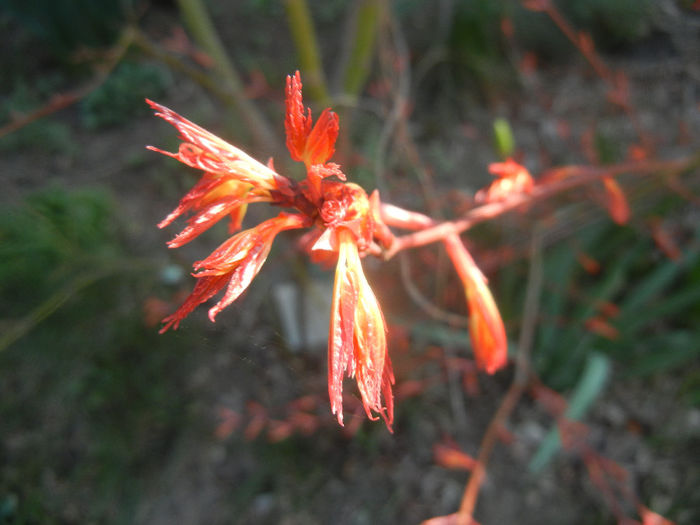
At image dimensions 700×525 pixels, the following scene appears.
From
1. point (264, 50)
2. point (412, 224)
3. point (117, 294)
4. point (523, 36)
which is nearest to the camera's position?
point (412, 224)

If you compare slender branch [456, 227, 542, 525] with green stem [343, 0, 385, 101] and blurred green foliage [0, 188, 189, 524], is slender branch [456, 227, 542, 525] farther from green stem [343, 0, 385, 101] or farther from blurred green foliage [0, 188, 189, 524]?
blurred green foliage [0, 188, 189, 524]

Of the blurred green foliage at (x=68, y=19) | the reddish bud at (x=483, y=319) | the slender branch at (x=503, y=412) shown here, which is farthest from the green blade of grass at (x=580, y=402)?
the blurred green foliage at (x=68, y=19)

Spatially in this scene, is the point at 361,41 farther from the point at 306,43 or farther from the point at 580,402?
the point at 580,402

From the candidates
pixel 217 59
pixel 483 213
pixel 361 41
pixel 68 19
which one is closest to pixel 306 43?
pixel 361 41

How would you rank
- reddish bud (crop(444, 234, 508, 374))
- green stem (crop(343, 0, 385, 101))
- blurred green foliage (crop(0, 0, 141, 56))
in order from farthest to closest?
1. blurred green foliage (crop(0, 0, 141, 56))
2. green stem (crop(343, 0, 385, 101))
3. reddish bud (crop(444, 234, 508, 374))

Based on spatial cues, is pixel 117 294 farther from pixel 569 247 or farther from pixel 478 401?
pixel 569 247

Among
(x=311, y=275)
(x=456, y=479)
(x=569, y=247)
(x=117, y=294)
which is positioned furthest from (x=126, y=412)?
(x=569, y=247)

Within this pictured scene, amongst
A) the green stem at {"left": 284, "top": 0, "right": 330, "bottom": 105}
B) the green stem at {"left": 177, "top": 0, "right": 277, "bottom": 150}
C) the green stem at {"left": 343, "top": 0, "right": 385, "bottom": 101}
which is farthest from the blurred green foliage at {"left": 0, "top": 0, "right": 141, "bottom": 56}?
the green stem at {"left": 343, "top": 0, "right": 385, "bottom": 101}

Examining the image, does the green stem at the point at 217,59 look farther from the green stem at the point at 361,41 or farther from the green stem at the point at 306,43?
the green stem at the point at 361,41
